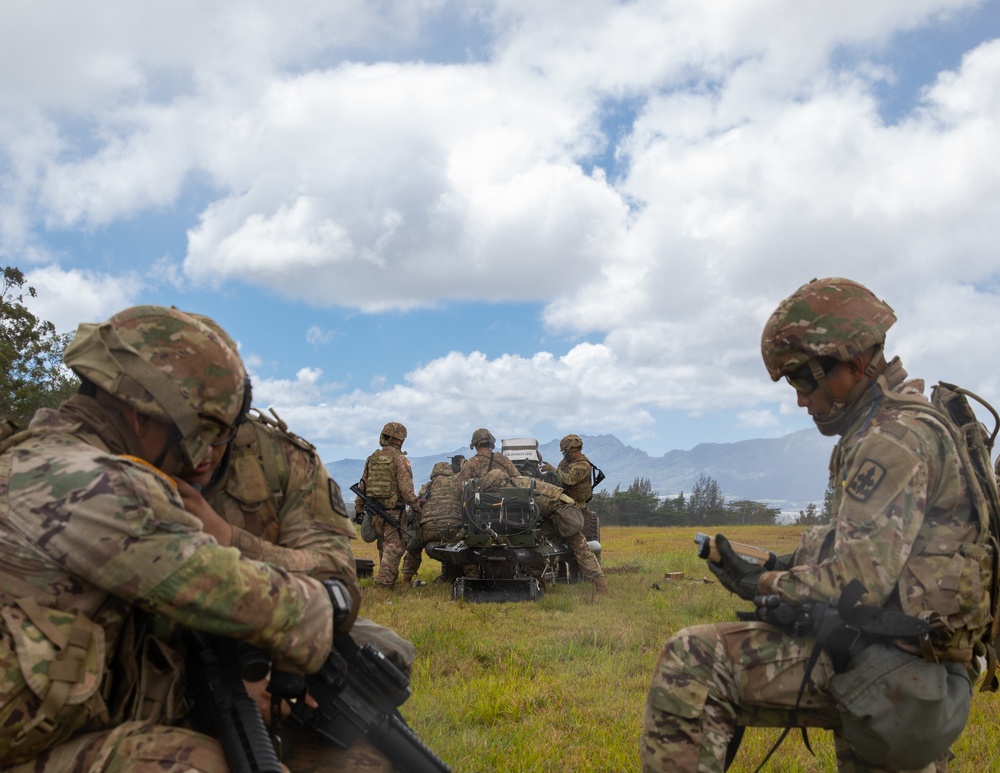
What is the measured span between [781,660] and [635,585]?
985 centimetres

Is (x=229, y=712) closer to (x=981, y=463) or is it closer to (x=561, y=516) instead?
(x=981, y=463)

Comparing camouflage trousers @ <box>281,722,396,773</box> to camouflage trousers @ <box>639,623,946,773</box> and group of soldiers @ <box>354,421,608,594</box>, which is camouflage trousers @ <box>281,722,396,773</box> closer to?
camouflage trousers @ <box>639,623,946,773</box>

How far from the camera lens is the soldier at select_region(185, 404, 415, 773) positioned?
327cm

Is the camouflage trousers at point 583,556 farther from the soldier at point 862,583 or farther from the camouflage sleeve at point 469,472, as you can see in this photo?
the soldier at point 862,583

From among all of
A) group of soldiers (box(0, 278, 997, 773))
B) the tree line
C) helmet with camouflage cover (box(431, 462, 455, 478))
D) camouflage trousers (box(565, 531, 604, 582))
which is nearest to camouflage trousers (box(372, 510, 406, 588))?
helmet with camouflage cover (box(431, 462, 455, 478))

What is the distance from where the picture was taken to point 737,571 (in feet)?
12.2

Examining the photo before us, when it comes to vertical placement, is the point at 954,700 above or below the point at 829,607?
below

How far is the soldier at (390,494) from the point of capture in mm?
13562

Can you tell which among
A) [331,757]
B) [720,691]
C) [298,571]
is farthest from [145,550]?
[720,691]

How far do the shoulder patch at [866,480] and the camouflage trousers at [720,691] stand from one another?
65 centimetres

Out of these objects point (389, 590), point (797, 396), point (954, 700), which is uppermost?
point (797, 396)

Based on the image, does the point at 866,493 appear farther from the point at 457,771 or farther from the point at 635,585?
the point at 635,585

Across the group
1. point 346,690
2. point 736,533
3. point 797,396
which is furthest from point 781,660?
point 736,533

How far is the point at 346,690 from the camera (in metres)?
3.06
